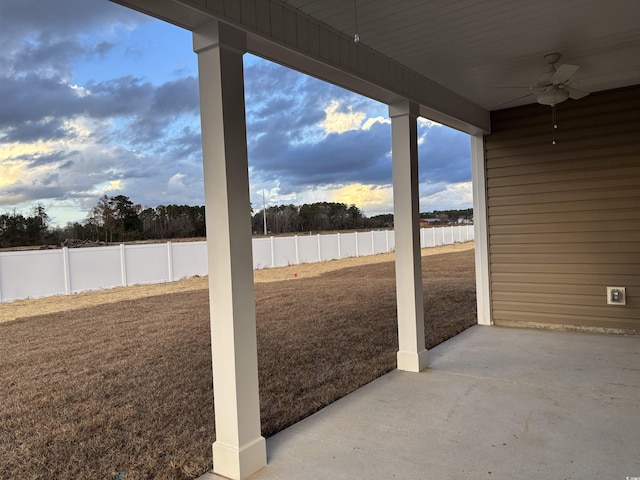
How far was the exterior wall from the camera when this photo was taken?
4.61m

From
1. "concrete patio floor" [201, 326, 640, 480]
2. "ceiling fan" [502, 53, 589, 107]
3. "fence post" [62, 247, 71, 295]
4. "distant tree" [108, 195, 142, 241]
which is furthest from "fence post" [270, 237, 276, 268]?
"ceiling fan" [502, 53, 589, 107]

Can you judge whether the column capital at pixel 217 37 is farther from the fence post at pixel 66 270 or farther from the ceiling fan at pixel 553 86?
the fence post at pixel 66 270

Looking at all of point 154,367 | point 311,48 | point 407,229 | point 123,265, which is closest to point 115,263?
point 123,265

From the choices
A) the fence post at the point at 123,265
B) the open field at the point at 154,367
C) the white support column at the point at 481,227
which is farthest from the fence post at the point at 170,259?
the white support column at the point at 481,227

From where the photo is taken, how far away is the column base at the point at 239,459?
2.10m

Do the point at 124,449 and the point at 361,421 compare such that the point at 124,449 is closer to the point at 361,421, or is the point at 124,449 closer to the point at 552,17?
the point at 361,421

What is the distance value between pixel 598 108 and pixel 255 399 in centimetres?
465

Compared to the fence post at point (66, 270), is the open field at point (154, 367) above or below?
below

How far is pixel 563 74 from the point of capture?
3283mm

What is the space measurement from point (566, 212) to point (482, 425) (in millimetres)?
3225

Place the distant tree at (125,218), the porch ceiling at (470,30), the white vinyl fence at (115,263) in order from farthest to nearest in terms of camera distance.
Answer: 1. the distant tree at (125,218)
2. the white vinyl fence at (115,263)
3. the porch ceiling at (470,30)

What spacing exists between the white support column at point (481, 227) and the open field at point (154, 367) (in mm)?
354

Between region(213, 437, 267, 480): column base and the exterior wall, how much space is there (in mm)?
4057

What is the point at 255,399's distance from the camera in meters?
2.21
